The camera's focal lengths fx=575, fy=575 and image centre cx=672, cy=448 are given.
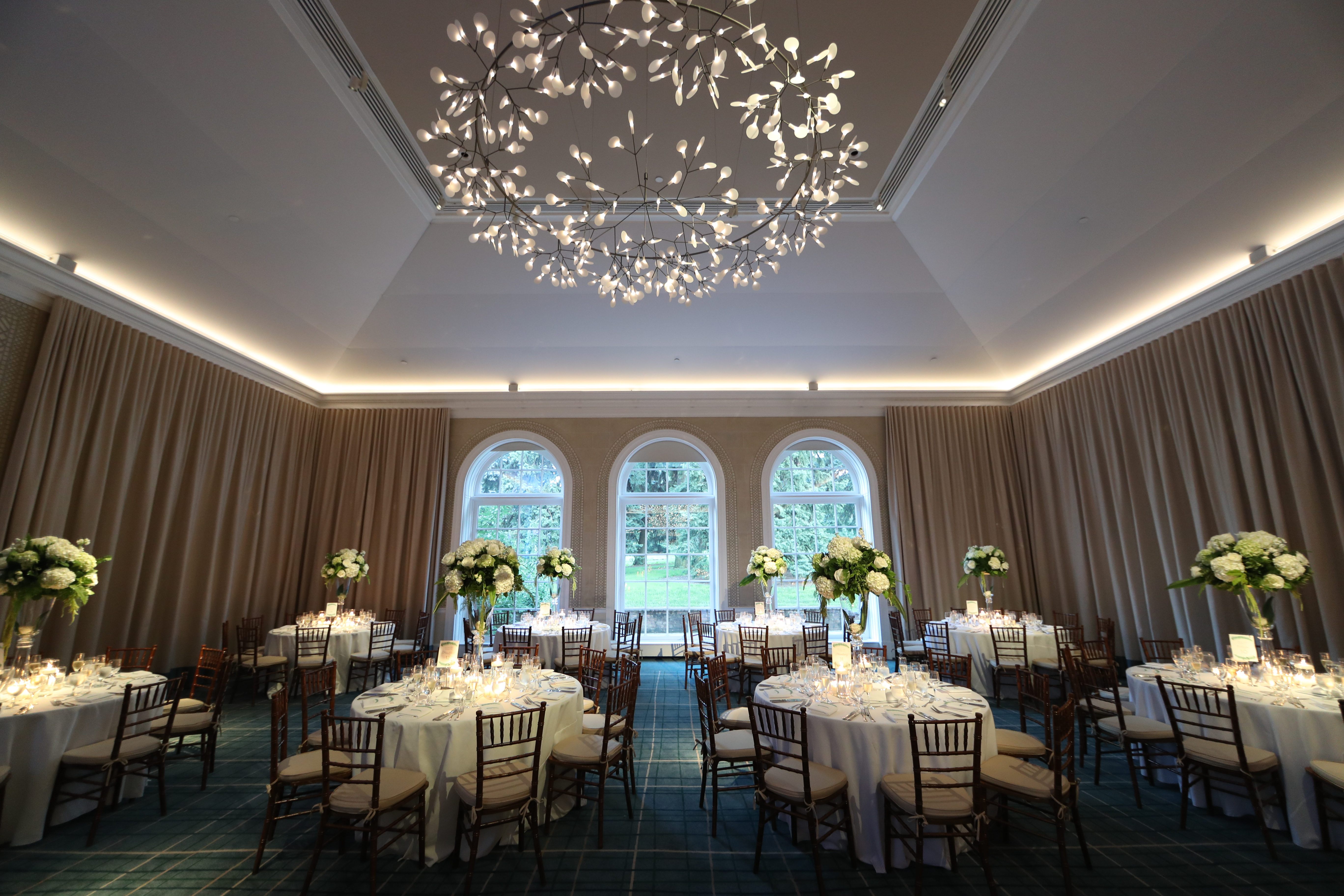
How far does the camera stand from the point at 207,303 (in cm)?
699

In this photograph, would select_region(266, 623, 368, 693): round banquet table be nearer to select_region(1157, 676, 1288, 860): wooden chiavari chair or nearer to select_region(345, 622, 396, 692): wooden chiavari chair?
select_region(345, 622, 396, 692): wooden chiavari chair

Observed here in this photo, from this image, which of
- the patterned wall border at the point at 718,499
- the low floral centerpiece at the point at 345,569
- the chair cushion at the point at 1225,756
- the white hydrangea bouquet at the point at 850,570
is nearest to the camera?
the chair cushion at the point at 1225,756

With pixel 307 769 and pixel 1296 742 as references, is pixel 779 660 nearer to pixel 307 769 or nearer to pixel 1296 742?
pixel 1296 742

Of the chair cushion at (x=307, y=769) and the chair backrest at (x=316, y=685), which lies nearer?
the chair cushion at (x=307, y=769)

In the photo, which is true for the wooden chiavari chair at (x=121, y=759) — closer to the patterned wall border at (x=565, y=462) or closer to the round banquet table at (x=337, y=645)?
the round banquet table at (x=337, y=645)

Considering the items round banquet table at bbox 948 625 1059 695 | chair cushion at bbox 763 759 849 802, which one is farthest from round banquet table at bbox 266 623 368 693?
round banquet table at bbox 948 625 1059 695

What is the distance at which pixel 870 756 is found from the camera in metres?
3.32

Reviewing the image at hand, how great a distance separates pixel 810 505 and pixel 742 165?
19.7 ft

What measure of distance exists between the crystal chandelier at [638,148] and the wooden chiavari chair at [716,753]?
9.62ft

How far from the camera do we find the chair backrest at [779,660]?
496 cm

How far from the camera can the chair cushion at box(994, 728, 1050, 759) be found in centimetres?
357

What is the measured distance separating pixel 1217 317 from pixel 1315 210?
121cm

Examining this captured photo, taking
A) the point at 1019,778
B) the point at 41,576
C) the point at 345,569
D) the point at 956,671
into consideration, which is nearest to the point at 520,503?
the point at 345,569

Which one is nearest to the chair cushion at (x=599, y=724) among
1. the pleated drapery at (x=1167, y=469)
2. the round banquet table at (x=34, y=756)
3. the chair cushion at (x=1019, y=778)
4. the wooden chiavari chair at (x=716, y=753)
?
the wooden chiavari chair at (x=716, y=753)
